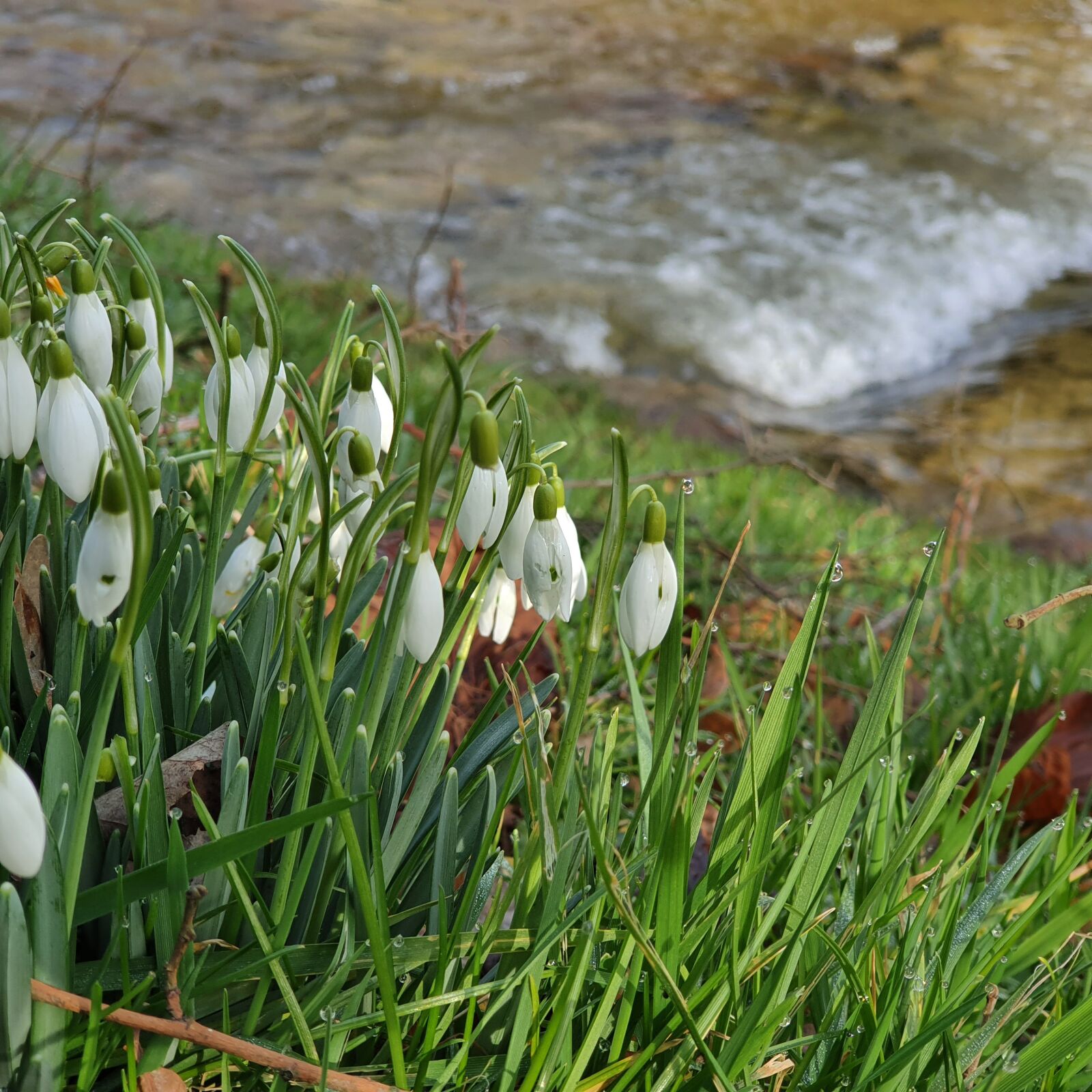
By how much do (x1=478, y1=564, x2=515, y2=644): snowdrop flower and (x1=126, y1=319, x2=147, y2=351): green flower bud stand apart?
414mm

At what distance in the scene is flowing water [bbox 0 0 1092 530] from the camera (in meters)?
7.77

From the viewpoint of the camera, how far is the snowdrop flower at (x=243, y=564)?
1157 millimetres

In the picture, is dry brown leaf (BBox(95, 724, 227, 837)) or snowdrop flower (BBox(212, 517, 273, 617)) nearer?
dry brown leaf (BBox(95, 724, 227, 837))

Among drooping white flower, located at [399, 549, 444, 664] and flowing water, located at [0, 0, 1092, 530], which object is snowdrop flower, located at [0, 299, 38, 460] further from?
flowing water, located at [0, 0, 1092, 530]

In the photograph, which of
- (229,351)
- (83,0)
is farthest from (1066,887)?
(83,0)

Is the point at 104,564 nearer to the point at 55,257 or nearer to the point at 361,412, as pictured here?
the point at 361,412

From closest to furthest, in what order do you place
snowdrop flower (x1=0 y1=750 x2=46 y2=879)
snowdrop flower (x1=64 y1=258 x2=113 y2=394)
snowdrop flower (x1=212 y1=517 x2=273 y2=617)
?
snowdrop flower (x1=0 y1=750 x2=46 y2=879), snowdrop flower (x1=64 y1=258 x2=113 y2=394), snowdrop flower (x1=212 y1=517 x2=273 y2=617)

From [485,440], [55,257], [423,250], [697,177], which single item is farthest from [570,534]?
[697,177]

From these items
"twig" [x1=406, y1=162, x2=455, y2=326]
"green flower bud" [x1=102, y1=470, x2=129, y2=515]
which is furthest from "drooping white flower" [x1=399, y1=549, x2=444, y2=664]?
"twig" [x1=406, y1=162, x2=455, y2=326]

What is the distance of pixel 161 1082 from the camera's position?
90cm

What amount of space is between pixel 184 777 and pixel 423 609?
1.13 feet

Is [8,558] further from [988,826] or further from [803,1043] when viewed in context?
[988,826]

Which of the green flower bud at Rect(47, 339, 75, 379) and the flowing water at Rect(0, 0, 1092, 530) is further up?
the green flower bud at Rect(47, 339, 75, 379)

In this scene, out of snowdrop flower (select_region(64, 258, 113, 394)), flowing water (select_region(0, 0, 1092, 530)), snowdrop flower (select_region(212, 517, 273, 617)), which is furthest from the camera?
flowing water (select_region(0, 0, 1092, 530))
